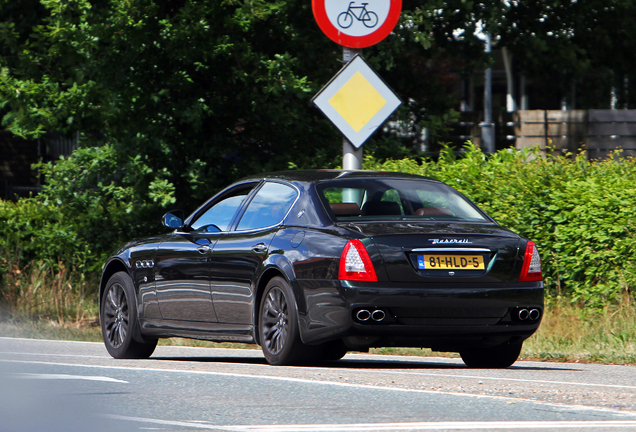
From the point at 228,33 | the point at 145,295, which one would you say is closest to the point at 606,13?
the point at 228,33

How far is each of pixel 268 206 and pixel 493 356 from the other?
212 centimetres

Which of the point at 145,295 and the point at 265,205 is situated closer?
the point at 265,205

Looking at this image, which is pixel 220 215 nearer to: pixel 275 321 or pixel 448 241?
pixel 275 321

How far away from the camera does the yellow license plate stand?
25.5 ft

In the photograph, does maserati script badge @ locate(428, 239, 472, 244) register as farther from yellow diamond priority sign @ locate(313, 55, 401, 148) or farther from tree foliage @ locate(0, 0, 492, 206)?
tree foliage @ locate(0, 0, 492, 206)

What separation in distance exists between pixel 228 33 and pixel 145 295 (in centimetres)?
742

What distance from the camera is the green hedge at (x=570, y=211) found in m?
10.4

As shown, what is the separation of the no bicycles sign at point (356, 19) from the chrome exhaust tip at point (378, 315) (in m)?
4.17

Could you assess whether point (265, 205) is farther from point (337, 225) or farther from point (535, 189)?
point (535, 189)

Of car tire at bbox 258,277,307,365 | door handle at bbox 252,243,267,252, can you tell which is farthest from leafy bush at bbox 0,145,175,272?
car tire at bbox 258,277,307,365

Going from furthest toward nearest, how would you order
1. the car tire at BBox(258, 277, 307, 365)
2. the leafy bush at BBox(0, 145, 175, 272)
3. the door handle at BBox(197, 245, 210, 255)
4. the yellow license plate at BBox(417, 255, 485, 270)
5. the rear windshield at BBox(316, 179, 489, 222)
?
1. the leafy bush at BBox(0, 145, 175, 272)
2. the door handle at BBox(197, 245, 210, 255)
3. the rear windshield at BBox(316, 179, 489, 222)
4. the car tire at BBox(258, 277, 307, 365)
5. the yellow license plate at BBox(417, 255, 485, 270)

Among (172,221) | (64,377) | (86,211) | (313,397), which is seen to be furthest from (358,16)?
(86,211)

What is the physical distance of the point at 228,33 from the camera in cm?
1642

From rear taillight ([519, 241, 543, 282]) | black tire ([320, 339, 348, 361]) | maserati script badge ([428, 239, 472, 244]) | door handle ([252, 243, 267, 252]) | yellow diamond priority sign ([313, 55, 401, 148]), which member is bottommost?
black tire ([320, 339, 348, 361])
